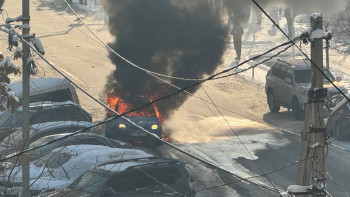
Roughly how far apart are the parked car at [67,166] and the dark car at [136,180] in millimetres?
333

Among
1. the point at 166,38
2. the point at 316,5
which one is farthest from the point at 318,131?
the point at 316,5

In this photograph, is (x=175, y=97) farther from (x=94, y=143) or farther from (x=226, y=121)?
(x=94, y=143)

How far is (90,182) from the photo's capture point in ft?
46.7

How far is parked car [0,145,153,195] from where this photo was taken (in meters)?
14.9

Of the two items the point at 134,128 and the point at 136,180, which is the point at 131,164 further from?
the point at 134,128

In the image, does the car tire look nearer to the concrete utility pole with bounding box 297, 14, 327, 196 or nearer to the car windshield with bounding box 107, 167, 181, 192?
the car windshield with bounding box 107, 167, 181, 192

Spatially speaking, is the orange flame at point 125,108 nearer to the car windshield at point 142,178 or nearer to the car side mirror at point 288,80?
the car side mirror at point 288,80

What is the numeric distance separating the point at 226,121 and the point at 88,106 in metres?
6.91

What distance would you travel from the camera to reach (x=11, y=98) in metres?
12.5

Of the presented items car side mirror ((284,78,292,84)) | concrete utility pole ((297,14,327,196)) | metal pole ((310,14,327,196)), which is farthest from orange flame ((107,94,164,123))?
metal pole ((310,14,327,196))

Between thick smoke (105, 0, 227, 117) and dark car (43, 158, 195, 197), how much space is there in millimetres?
13239

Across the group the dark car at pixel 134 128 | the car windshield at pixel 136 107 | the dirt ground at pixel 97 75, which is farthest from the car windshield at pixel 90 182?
the car windshield at pixel 136 107

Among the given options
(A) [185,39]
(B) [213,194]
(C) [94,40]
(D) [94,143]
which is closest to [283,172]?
(B) [213,194]

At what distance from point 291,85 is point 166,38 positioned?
610 centimetres
